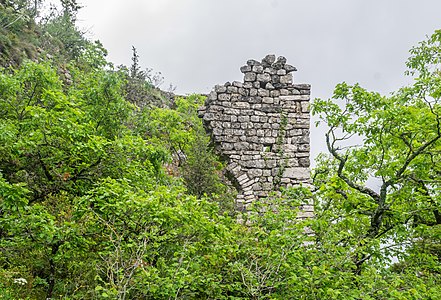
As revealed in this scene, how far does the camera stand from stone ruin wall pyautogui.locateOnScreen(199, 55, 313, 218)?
786 cm

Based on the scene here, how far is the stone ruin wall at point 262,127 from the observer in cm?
Answer: 786

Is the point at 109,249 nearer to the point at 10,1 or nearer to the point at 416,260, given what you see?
the point at 416,260

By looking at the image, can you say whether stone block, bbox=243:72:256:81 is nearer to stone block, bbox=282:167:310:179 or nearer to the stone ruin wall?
the stone ruin wall

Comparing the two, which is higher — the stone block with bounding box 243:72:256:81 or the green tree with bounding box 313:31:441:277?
the stone block with bounding box 243:72:256:81

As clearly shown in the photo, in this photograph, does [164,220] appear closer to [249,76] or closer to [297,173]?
[297,173]

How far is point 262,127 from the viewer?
816cm

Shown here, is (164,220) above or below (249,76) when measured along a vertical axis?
below

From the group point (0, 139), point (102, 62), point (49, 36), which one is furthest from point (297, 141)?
point (49, 36)

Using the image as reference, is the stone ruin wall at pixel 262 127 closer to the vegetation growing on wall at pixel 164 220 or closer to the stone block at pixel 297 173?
the stone block at pixel 297 173

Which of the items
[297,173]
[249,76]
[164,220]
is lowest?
[164,220]

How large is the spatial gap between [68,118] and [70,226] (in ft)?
4.34

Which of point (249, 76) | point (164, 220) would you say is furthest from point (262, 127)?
point (164, 220)

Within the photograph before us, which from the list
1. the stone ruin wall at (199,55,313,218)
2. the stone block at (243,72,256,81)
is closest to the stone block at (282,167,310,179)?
the stone ruin wall at (199,55,313,218)

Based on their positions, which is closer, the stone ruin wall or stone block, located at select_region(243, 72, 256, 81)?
the stone ruin wall
